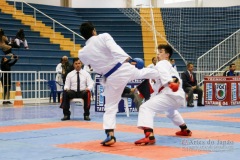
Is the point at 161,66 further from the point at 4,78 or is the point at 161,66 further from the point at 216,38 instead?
the point at 216,38

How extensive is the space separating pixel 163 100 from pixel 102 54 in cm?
112

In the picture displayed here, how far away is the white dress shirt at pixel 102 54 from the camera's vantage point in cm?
585

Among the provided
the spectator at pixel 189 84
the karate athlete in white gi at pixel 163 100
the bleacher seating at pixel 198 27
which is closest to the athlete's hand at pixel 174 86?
the karate athlete in white gi at pixel 163 100

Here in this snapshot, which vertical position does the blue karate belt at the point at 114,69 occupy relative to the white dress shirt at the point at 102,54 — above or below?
below

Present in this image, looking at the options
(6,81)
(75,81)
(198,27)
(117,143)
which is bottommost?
(117,143)

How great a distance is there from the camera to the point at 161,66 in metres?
6.15

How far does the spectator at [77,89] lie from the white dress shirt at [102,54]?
3781mm

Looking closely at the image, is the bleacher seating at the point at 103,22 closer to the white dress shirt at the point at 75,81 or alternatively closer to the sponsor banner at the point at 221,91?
the sponsor banner at the point at 221,91

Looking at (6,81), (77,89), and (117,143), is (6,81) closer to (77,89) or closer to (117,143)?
(77,89)

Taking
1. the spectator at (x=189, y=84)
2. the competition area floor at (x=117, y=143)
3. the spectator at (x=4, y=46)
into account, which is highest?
the spectator at (x=4, y=46)

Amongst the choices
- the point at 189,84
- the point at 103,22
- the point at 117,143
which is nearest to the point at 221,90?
the point at 189,84

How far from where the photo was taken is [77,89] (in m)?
9.85

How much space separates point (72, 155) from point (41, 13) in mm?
19491

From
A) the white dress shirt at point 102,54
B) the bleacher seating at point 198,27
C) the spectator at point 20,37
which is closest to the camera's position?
the white dress shirt at point 102,54
